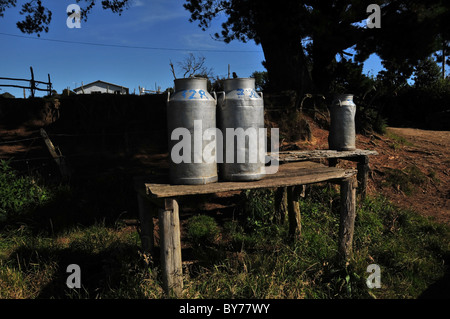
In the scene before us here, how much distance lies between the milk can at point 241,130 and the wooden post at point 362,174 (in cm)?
267

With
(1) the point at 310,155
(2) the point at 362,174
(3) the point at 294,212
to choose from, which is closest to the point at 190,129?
(3) the point at 294,212

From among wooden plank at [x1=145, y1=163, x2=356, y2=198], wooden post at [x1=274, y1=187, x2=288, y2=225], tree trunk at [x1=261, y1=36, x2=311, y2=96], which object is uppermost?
tree trunk at [x1=261, y1=36, x2=311, y2=96]

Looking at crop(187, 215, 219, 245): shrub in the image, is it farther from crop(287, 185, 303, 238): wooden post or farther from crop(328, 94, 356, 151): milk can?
crop(328, 94, 356, 151): milk can

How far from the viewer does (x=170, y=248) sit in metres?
2.40

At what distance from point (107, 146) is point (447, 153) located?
6.73 metres

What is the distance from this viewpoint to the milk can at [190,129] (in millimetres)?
2350

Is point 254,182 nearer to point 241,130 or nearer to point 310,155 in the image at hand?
point 241,130

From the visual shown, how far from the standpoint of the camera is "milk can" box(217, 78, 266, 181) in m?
2.45

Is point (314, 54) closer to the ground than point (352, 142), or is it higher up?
higher up

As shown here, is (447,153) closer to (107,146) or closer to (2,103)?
(107,146)

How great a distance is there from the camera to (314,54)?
959 centimetres

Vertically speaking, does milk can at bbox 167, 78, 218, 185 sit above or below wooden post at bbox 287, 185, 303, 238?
above

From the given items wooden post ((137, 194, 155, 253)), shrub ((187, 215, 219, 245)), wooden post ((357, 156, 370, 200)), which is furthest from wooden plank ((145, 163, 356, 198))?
wooden post ((357, 156, 370, 200))

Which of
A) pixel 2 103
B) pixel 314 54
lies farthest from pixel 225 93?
pixel 314 54
